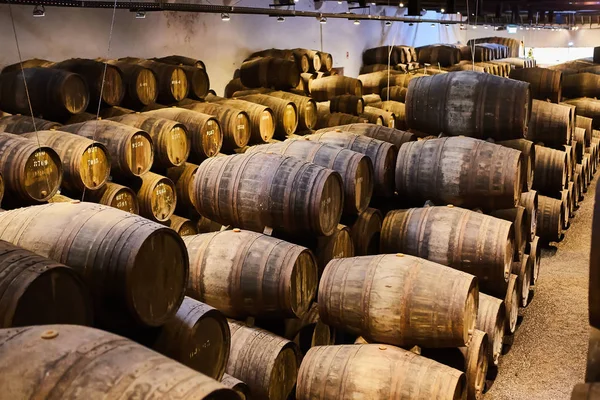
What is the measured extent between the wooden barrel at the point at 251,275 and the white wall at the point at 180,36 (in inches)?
219

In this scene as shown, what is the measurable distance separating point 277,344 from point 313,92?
8305 millimetres

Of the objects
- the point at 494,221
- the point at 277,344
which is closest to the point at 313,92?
the point at 494,221

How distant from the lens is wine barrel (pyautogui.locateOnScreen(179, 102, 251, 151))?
25.8 feet

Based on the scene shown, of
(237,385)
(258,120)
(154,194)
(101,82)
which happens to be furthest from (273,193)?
(101,82)

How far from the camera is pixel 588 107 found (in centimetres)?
1284

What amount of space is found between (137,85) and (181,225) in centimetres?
191

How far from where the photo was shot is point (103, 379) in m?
1.97

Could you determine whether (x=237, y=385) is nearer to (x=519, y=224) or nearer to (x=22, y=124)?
(x=519, y=224)

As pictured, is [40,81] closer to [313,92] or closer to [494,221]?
[494,221]

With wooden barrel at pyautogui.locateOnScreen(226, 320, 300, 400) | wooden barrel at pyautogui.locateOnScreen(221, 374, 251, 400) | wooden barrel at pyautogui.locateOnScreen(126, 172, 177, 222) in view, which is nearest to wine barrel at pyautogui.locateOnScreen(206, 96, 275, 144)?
wooden barrel at pyautogui.locateOnScreen(126, 172, 177, 222)

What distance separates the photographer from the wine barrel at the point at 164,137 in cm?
695

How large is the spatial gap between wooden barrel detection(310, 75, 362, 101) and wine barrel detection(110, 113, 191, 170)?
202 inches

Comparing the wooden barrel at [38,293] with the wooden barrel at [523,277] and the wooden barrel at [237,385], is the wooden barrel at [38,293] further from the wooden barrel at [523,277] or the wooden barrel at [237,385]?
the wooden barrel at [523,277]

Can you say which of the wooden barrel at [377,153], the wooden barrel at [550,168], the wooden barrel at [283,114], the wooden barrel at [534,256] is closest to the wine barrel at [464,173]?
the wooden barrel at [377,153]
